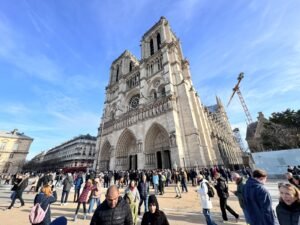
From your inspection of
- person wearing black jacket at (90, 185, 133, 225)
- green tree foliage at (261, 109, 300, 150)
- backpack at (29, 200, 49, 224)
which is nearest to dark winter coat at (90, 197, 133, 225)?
person wearing black jacket at (90, 185, 133, 225)

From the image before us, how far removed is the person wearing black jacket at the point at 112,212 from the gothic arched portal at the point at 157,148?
1582 centimetres

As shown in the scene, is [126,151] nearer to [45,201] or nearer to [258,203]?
[45,201]

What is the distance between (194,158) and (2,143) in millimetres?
42227

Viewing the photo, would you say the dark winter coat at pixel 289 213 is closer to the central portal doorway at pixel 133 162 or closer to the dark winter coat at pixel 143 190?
the dark winter coat at pixel 143 190

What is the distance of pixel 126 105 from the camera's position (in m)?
26.2

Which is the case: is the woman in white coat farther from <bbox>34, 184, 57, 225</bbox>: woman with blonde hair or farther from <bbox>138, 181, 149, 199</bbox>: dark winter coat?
<bbox>34, 184, 57, 225</bbox>: woman with blonde hair

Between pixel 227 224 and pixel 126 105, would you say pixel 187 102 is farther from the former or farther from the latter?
pixel 227 224

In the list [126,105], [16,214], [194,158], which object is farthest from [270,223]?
[126,105]

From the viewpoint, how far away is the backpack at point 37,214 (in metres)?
2.78

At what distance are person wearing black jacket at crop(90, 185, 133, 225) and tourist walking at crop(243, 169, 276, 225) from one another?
6.42ft

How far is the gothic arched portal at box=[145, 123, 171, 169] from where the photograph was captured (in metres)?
18.1

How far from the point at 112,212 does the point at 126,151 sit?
20884 millimetres

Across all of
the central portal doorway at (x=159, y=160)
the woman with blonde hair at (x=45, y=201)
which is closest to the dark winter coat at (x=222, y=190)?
the woman with blonde hair at (x=45, y=201)

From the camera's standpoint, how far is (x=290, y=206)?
204 centimetres
